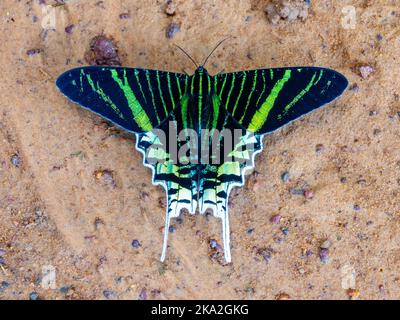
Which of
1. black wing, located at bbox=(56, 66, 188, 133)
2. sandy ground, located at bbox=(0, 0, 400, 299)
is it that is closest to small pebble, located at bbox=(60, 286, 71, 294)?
sandy ground, located at bbox=(0, 0, 400, 299)

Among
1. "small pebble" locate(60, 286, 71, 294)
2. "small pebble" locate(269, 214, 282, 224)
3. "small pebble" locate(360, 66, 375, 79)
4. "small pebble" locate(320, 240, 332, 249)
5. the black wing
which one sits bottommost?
"small pebble" locate(60, 286, 71, 294)

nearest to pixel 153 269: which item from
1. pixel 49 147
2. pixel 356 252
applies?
pixel 49 147

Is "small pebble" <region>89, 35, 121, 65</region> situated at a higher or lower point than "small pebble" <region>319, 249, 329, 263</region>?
higher

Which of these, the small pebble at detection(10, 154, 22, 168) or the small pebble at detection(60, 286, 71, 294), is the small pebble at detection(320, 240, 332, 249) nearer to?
the small pebble at detection(60, 286, 71, 294)

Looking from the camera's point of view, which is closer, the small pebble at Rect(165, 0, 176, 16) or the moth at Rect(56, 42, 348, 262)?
the moth at Rect(56, 42, 348, 262)

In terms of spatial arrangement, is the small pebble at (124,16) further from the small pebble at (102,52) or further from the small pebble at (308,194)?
the small pebble at (308,194)

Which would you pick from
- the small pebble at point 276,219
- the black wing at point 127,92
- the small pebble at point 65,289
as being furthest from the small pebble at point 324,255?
the small pebble at point 65,289

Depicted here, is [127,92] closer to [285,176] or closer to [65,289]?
[285,176]

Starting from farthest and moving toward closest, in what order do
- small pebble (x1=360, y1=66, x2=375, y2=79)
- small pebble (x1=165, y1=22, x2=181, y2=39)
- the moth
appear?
1. small pebble (x1=165, y1=22, x2=181, y2=39)
2. small pebble (x1=360, y1=66, x2=375, y2=79)
3. the moth

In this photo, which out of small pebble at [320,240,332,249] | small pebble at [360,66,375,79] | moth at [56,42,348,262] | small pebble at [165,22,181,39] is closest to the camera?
moth at [56,42,348,262]
